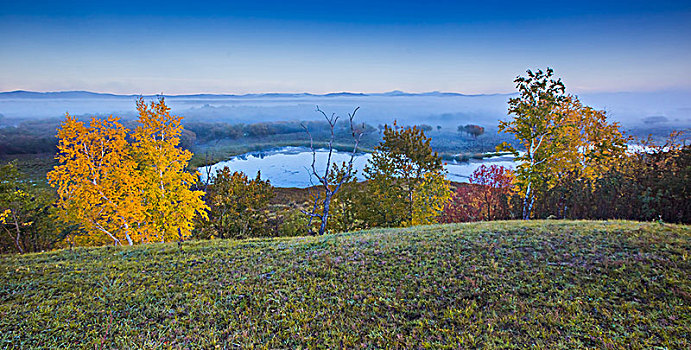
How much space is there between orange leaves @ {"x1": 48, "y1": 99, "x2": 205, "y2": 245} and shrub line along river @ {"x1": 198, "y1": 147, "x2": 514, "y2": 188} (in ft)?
146

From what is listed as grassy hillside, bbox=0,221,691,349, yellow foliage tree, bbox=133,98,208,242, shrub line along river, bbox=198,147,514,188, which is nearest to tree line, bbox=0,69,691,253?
yellow foliage tree, bbox=133,98,208,242

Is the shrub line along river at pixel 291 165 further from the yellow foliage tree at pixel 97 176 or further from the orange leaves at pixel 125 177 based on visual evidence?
the yellow foliage tree at pixel 97 176

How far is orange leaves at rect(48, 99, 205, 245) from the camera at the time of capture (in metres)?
13.6

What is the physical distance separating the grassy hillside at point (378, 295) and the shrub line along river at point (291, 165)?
168 ft

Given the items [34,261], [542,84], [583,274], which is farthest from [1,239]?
[542,84]

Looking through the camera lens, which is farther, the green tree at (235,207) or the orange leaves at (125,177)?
the green tree at (235,207)

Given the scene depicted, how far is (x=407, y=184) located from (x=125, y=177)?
15.5 m

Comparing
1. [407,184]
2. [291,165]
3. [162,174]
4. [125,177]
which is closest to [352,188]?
[407,184]

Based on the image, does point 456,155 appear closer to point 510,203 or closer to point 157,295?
point 510,203

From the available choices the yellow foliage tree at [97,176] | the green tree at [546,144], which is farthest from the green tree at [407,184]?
the yellow foliage tree at [97,176]

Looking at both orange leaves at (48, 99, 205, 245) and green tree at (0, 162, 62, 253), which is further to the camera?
green tree at (0, 162, 62, 253)

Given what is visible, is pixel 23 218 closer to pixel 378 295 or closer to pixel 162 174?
pixel 162 174

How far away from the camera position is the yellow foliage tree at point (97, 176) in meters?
13.5

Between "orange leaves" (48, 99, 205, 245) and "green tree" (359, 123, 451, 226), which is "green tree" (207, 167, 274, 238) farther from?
"green tree" (359, 123, 451, 226)
